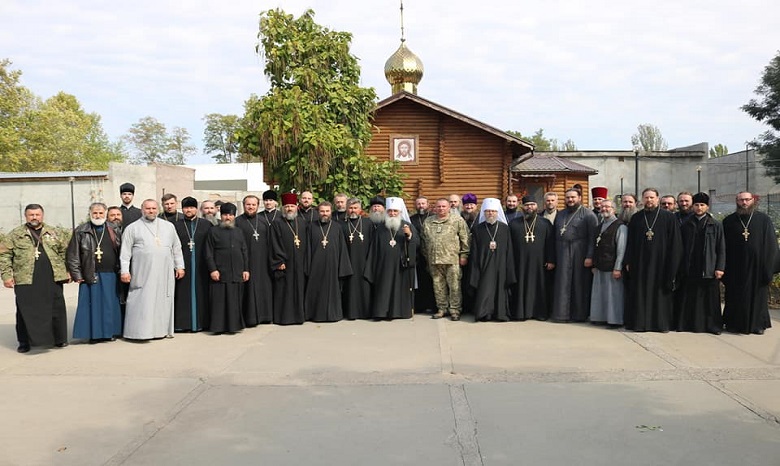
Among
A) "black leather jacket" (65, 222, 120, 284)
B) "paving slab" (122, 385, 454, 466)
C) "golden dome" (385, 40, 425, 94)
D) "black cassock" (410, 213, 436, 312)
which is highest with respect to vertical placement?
"golden dome" (385, 40, 425, 94)

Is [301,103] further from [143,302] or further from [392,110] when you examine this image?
[392,110]

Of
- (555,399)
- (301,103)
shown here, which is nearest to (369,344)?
(555,399)

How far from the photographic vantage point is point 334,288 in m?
9.22

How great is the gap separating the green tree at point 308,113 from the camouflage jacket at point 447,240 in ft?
11.4

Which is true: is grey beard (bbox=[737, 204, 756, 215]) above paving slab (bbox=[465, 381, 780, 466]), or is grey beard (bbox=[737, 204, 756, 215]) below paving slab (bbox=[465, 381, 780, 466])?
above

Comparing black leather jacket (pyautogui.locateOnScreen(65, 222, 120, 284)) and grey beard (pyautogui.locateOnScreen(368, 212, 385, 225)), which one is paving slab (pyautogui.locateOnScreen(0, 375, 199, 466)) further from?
grey beard (pyautogui.locateOnScreen(368, 212, 385, 225))

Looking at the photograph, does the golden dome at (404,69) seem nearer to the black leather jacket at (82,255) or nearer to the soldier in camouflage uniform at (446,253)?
the soldier in camouflage uniform at (446,253)

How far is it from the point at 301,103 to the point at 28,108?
3316 cm

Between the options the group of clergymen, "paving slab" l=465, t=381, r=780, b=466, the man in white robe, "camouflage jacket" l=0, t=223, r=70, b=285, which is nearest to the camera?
"paving slab" l=465, t=381, r=780, b=466

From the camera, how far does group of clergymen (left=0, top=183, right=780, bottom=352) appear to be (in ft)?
25.5

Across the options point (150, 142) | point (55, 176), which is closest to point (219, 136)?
point (150, 142)

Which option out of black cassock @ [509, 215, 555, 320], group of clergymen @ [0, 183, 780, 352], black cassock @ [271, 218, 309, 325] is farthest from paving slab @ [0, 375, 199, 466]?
black cassock @ [509, 215, 555, 320]

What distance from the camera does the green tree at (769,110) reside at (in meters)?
35.0

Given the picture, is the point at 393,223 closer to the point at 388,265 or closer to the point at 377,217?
the point at 377,217
